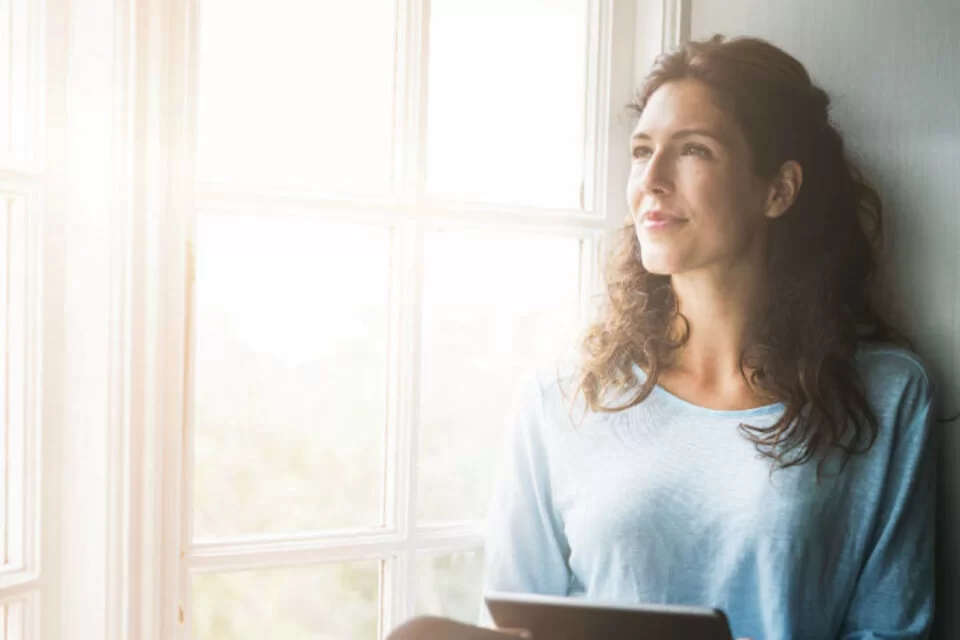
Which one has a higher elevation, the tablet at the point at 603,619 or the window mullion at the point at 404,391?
the window mullion at the point at 404,391

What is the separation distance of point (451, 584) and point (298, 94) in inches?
32.3

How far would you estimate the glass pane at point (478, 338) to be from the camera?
151 centimetres

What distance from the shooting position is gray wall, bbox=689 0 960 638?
1.21 metres

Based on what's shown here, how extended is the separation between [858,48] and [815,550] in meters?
0.71

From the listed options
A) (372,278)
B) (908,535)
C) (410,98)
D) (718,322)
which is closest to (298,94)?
(410,98)

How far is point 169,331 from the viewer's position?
49.9 inches

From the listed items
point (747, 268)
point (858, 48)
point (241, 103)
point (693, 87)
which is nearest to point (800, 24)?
point (858, 48)

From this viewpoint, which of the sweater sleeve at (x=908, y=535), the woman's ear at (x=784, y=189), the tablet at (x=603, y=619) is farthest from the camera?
the woman's ear at (x=784, y=189)

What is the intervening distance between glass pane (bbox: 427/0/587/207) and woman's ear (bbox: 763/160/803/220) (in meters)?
0.41

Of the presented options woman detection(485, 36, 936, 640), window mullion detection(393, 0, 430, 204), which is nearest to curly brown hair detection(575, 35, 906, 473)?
woman detection(485, 36, 936, 640)

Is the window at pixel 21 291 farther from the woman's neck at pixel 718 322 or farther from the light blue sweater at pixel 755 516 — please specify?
the woman's neck at pixel 718 322

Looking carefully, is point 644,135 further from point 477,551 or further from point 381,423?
point 477,551

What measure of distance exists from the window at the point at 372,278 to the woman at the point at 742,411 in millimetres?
161

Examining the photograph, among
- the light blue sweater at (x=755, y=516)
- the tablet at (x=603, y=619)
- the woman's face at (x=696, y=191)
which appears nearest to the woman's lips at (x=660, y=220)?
the woman's face at (x=696, y=191)
